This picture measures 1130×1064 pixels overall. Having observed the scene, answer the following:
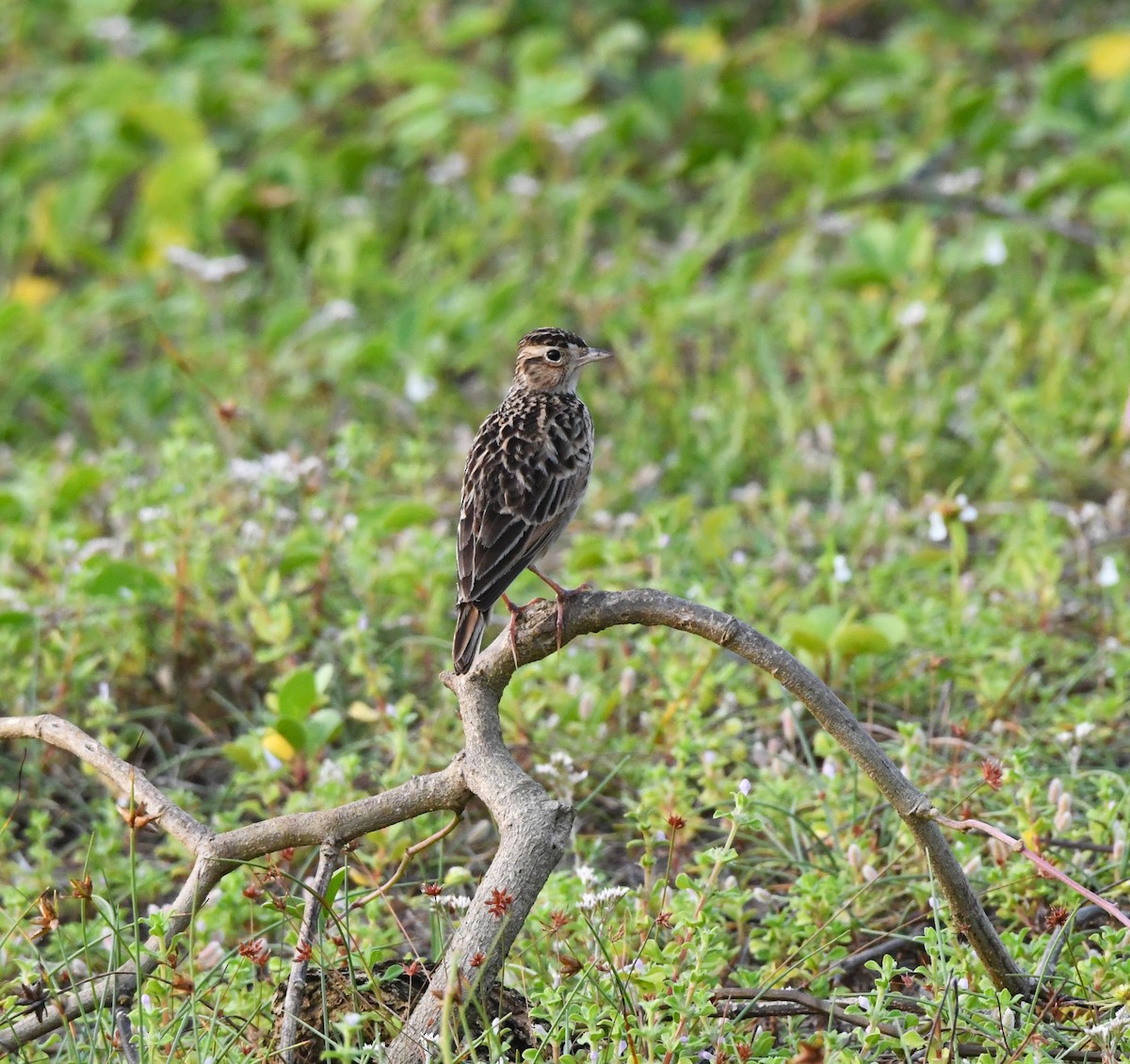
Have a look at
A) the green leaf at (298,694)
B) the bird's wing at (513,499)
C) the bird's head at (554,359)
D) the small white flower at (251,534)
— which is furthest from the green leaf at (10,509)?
the bird's wing at (513,499)

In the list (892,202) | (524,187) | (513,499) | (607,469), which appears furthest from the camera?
(524,187)

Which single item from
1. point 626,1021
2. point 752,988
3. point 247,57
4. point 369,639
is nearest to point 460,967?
point 626,1021

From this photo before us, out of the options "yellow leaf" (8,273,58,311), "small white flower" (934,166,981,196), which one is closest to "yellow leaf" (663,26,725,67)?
"small white flower" (934,166,981,196)

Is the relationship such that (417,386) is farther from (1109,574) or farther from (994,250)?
(1109,574)

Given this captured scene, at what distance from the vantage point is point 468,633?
374 cm

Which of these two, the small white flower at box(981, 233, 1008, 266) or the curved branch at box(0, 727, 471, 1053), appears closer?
the curved branch at box(0, 727, 471, 1053)

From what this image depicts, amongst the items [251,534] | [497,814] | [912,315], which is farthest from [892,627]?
[912,315]

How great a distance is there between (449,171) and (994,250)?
318 cm

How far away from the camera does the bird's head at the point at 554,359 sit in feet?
16.1

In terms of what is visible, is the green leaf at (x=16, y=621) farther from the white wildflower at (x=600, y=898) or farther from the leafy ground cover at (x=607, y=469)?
the white wildflower at (x=600, y=898)

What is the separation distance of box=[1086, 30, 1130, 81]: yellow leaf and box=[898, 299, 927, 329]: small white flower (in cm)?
276

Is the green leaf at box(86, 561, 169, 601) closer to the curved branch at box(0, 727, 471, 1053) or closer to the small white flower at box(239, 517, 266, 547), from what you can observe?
the small white flower at box(239, 517, 266, 547)

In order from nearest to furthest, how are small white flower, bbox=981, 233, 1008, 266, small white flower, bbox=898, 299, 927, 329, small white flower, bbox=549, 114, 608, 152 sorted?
1. small white flower, bbox=898, 299, 927, 329
2. small white flower, bbox=981, 233, 1008, 266
3. small white flower, bbox=549, 114, 608, 152

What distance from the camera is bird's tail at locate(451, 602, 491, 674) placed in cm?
363
